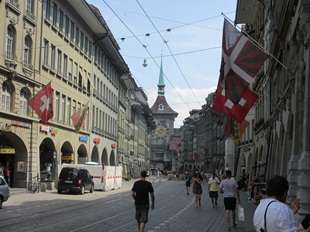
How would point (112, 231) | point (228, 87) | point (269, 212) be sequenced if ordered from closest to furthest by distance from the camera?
point (269, 212)
point (112, 231)
point (228, 87)

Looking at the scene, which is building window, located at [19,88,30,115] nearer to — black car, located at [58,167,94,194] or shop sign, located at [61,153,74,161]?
black car, located at [58,167,94,194]

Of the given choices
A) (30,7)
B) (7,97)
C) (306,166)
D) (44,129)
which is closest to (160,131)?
(44,129)

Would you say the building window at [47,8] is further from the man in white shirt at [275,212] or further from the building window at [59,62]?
the man in white shirt at [275,212]

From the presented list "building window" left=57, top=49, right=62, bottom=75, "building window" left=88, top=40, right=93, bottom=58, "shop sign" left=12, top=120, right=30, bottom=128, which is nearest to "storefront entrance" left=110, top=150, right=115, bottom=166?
"building window" left=88, top=40, right=93, bottom=58

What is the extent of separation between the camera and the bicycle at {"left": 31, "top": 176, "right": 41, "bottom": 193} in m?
44.0

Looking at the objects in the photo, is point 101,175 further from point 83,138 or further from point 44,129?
Result: point 83,138

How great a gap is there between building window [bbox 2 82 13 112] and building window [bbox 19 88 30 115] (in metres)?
1.64

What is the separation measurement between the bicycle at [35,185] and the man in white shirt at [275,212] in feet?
128

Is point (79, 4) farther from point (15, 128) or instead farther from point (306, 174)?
point (306, 174)

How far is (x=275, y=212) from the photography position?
5.94 m

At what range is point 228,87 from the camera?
24.0 meters

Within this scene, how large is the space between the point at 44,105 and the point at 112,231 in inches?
868

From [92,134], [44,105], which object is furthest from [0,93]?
[92,134]

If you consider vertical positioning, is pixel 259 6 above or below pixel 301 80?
above
